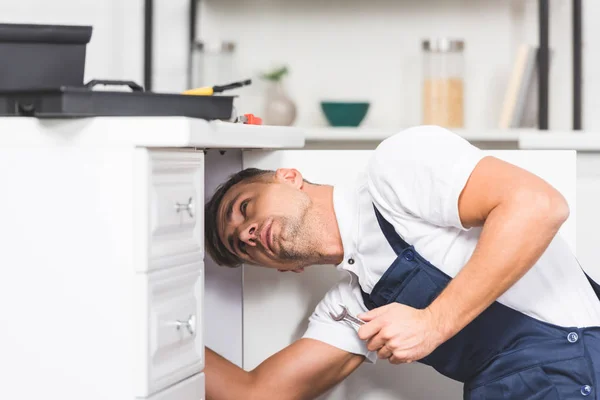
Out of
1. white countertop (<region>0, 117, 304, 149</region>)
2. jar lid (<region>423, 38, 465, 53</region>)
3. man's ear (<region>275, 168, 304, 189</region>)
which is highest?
jar lid (<region>423, 38, 465, 53</region>)

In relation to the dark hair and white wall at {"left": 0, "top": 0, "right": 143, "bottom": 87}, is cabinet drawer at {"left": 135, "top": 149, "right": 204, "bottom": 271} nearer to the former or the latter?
the dark hair

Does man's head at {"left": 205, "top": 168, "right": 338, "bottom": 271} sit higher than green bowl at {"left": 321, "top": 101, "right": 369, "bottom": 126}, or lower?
lower

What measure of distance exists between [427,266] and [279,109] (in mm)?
1343

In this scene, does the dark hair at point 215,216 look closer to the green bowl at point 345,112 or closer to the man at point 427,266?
the man at point 427,266

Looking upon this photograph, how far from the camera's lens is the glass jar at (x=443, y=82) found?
7.84 feet

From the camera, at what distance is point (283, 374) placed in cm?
129

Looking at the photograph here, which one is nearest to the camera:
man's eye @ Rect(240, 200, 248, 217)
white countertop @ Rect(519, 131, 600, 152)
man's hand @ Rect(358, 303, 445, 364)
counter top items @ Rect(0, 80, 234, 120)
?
counter top items @ Rect(0, 80, 234, 120)

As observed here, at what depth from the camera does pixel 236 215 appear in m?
1.28

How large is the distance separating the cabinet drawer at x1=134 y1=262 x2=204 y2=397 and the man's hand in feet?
0.69

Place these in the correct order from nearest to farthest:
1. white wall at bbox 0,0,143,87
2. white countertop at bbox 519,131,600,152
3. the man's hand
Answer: the man's hand, white countertop at bbox 519,131,600,152, white wall at bbox 0,0,143,87

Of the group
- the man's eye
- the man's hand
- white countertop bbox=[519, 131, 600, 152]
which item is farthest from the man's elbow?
white countertop bbox=[519, 131, 600, 152]

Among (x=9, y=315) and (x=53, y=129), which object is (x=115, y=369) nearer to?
(x=9, y=315)

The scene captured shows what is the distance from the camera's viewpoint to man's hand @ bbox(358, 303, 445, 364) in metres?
1.03

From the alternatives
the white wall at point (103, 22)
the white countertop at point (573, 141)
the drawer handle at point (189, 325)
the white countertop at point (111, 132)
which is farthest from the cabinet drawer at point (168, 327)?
the white wall at point (103, 22)
